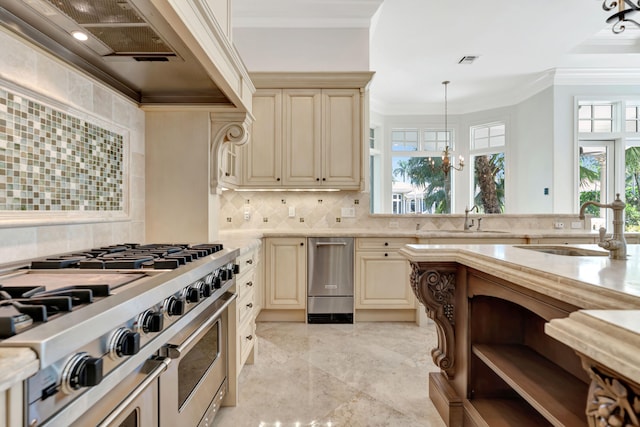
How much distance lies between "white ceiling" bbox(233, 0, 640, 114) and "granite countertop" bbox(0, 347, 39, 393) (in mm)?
3770

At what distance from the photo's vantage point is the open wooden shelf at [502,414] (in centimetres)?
141

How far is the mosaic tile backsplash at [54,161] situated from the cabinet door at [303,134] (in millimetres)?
1911

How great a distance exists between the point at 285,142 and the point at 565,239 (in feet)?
9.72

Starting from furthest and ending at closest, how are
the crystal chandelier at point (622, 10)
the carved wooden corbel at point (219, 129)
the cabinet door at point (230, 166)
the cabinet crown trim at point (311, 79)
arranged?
the cabinet crown trim at point (311, 79), the cabinet door at point (230, 166), the crystal chandelier at point (622, 10), the carved wooden corbel at point (219, 129)

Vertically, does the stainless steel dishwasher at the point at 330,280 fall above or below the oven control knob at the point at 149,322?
below

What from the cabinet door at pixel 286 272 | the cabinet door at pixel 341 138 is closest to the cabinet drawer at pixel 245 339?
the cabinet door at pixel 286 272

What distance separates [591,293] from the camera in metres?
0.84

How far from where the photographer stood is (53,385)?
0.57m

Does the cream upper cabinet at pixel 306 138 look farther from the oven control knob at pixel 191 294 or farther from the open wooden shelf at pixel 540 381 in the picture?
the oven control knob at pixel 191 294

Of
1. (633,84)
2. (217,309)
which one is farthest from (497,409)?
(633,84)

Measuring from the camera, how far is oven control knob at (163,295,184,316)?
0.99 metres

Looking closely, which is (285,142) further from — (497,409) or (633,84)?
(633,84)

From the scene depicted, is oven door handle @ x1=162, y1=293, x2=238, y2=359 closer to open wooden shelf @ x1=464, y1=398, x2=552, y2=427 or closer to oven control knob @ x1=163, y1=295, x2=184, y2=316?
oven control knob @ x1=163, y1=295, x2=184, y2=316

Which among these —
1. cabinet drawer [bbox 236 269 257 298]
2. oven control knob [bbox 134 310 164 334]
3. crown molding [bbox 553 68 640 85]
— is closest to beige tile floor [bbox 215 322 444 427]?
cabinet drawer [bbox 236 269 257 298]
